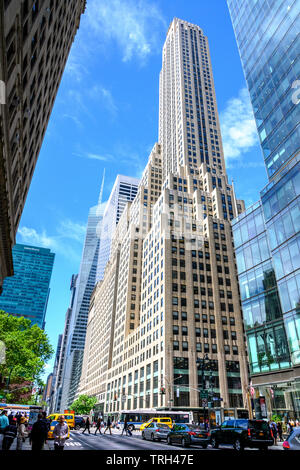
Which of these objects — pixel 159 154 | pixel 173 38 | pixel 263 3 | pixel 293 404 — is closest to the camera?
pixel 293 404

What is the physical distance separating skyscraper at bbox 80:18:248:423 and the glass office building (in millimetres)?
9274

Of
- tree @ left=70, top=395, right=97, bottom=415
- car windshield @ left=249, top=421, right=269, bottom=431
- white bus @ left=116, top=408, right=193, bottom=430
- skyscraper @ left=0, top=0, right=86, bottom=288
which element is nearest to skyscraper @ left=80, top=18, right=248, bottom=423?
white bus @ left=116, top=408, right=193, bottom=430

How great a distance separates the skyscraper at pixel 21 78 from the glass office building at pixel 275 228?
25.6 metres

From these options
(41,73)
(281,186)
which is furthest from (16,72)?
(281,186)

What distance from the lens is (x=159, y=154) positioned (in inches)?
5015

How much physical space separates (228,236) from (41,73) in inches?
2580

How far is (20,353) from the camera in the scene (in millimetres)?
49844

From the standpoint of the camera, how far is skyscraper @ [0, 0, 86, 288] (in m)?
18.9

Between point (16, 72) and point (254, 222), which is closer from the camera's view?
point (16, 72)

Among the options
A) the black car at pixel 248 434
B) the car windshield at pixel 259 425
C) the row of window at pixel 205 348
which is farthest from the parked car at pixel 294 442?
the row of window at pixel 205 348

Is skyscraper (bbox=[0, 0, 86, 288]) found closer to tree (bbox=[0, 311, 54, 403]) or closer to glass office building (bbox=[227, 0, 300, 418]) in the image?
tree (bbox=[0, 311, 54, 403])

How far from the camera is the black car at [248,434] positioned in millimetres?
18094

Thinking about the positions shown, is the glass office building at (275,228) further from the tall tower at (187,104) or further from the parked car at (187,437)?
the tall tower at (187,104)

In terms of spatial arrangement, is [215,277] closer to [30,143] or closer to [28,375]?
[28,375]
